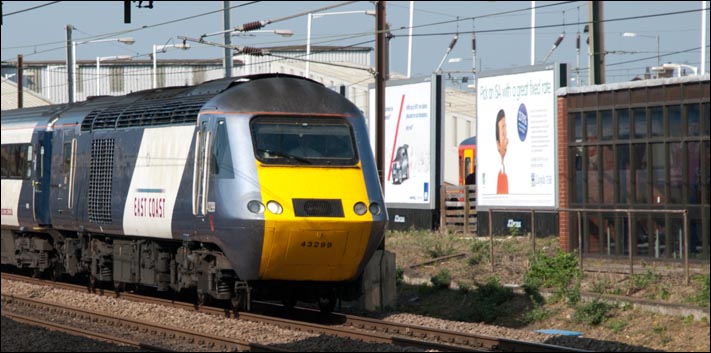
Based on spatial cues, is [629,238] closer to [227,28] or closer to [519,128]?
[519,128]

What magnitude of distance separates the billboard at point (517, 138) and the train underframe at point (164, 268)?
38.8ft

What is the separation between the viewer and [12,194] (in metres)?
23.9

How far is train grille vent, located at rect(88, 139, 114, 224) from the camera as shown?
19.5 m

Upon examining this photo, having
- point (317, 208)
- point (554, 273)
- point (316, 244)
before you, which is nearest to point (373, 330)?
point (316, 244)

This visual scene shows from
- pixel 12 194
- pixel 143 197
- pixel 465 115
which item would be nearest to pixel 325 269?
pixel 143 197

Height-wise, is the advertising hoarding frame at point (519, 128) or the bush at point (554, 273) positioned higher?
the advertising hoarding frame at point (519, 128)

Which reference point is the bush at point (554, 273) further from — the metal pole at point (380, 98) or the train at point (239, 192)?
the metal pole at point (380, 98)

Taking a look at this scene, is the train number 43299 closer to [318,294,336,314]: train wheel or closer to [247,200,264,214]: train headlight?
[247,200,264,214]: train headlight

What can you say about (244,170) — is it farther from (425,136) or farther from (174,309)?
(425,136)

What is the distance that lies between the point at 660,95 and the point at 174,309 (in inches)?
363

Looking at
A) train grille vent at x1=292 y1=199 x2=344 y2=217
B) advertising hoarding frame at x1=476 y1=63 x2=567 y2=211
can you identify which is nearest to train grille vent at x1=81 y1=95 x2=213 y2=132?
train grille vent at x1=292 y1=199 x2=344 y2=217

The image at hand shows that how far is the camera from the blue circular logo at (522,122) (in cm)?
2951

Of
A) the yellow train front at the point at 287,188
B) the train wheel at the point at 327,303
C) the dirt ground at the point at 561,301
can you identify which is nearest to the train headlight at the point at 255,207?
the yellow train front at the point at 287,188

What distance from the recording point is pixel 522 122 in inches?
1169
